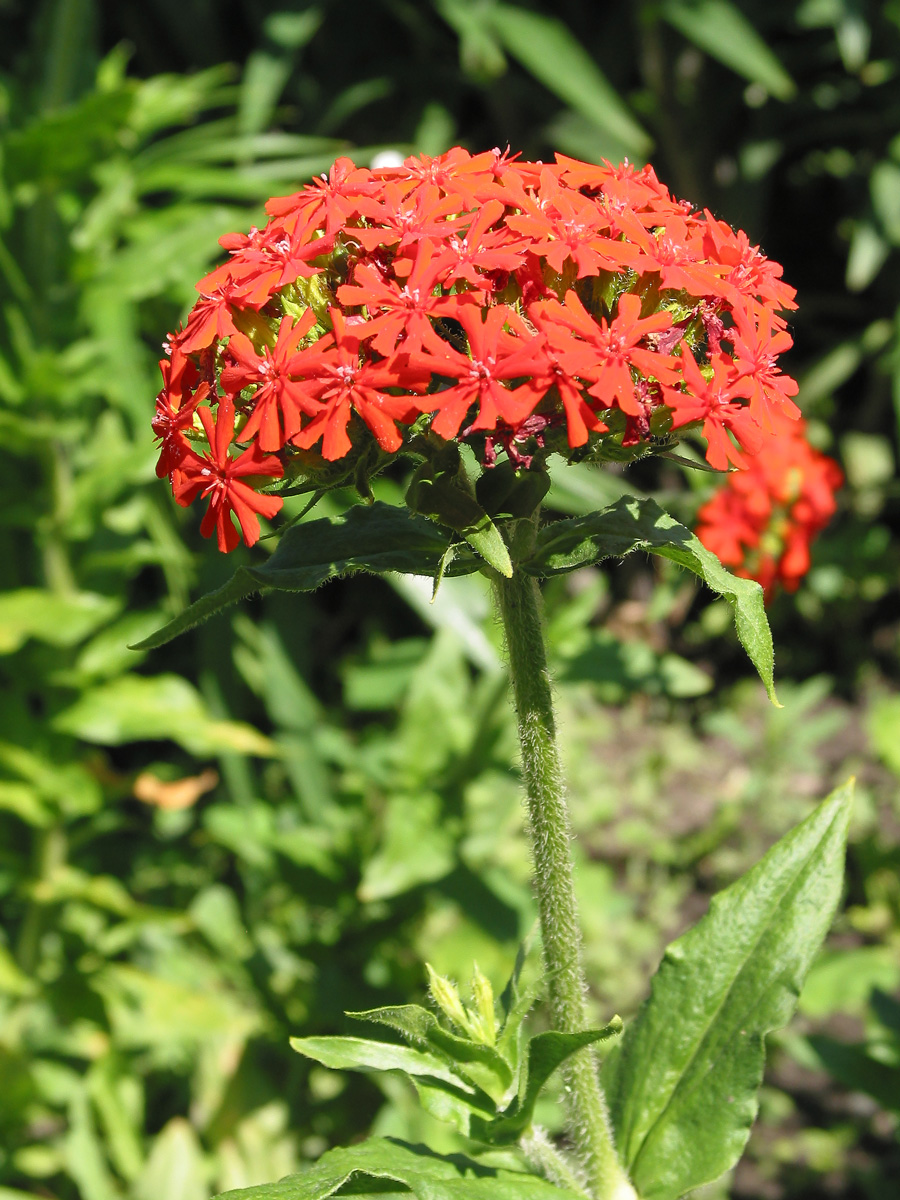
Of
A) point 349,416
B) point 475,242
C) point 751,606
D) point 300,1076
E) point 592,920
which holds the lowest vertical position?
point 300,1076

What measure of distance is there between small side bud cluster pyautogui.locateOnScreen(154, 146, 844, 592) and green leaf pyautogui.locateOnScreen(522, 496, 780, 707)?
8cm

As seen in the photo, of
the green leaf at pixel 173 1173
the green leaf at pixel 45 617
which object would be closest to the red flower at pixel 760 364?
the green leaf at pixel 45 617

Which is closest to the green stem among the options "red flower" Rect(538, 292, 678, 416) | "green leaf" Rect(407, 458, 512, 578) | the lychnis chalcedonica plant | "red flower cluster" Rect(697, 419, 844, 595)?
the lychnis chalcedonica plant

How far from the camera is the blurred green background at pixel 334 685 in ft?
8.12

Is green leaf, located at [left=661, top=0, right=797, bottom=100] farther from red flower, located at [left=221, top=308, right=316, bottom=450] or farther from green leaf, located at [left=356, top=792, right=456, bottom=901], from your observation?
red flower, located at [left=221, top=308, right=316, bottom=450]

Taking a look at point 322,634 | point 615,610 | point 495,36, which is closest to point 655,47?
point 495,36

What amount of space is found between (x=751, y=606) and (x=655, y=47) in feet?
10.2

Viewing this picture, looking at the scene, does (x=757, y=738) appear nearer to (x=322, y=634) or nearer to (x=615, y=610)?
(x=615, y=610)

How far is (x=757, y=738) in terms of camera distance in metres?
3.84

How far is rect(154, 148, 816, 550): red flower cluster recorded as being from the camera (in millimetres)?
950

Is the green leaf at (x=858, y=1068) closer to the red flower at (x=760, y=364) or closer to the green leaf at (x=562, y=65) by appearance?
the red flower at (x=760, y=364)

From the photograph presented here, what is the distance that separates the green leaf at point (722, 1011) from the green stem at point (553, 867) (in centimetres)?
8

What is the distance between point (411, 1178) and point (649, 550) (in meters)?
0.67

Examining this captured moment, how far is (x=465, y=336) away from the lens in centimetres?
108
